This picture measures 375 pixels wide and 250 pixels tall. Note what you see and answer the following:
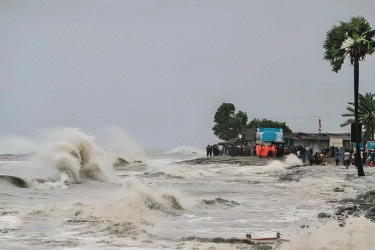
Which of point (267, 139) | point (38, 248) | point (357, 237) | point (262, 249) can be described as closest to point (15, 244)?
point (38, 248)

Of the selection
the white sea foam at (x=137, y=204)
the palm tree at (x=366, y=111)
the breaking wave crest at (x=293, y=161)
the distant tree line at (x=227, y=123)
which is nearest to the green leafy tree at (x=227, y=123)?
the distant tree line at (x=227, y=123)

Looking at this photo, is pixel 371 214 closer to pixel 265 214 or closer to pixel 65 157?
pixel 265 214

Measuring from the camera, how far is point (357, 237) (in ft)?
28.8

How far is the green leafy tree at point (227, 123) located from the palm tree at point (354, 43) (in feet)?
298

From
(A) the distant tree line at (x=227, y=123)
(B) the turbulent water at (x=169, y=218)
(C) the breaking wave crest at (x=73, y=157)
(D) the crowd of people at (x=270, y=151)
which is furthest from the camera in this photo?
(A) the distant tree line at (x=227, y=123)

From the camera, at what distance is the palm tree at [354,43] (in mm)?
28719

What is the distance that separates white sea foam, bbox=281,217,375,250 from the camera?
840 centimetres

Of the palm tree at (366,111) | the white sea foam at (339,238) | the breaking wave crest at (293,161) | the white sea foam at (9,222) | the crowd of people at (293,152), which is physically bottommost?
the white sea foam at (9,222)

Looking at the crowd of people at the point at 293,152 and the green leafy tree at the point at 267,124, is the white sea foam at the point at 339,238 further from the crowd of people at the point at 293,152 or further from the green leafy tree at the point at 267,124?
the green leafy tree at the point at 267,124

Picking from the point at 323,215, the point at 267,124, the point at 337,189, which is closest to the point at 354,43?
the point at 337,189

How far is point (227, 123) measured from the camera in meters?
122

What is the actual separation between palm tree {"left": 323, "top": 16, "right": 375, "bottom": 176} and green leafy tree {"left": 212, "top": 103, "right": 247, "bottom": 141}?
90.8 meters

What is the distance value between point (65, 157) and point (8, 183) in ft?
28.3

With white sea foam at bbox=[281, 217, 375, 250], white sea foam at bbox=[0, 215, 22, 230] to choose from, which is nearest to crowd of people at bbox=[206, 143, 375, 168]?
white sea foam at bbox=[0, 215, 22, 230]
